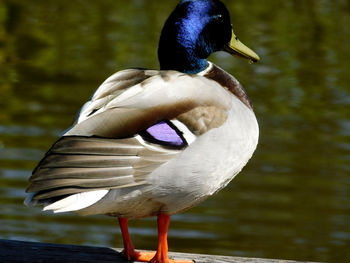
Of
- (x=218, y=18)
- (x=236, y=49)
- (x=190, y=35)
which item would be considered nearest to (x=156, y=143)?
(x=190, y=35)

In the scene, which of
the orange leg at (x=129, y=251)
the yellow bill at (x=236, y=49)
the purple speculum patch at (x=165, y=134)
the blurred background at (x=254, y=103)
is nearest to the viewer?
the purple speculum patch at (x=165, y=134)

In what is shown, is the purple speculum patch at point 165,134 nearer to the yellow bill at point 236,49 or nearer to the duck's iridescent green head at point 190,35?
the duck's iridescent green head at point 190,35

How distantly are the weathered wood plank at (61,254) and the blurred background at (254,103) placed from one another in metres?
2.75

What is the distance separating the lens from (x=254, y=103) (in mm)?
9547

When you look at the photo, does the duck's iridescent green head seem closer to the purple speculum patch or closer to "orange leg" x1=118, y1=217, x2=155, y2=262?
the purple speculum patch

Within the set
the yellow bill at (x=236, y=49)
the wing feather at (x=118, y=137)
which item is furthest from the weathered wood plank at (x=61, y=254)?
the yellow bill at (x=236, y=49)

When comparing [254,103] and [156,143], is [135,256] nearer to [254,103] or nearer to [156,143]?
[156,143]

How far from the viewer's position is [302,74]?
1110cm

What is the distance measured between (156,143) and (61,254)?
0.69 m

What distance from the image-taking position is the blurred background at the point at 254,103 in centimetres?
693

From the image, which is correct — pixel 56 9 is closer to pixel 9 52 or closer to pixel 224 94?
pixel 9 52

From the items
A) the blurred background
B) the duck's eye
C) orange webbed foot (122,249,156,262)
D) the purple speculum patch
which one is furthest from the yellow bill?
the blurred background

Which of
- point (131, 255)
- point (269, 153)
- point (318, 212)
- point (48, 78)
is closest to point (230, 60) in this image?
point (48, 78)

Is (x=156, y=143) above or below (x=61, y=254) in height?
above
